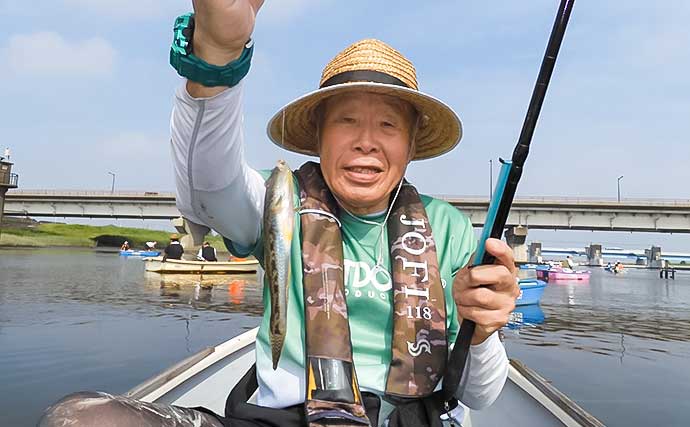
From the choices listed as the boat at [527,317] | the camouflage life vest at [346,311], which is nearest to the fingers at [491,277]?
the camouflage life vest at [346,311]

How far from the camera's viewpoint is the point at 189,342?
908 cm

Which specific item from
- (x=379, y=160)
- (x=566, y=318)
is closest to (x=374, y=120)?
(x=379, y=160)

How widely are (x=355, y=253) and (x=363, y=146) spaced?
1.71 ft

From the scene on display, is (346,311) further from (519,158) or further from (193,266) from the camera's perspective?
(193,266)

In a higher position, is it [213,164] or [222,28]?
[222,28]

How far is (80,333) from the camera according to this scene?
9.29 metres

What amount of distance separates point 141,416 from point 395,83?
1650 mm

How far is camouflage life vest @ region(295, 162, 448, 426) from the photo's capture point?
6.06ft

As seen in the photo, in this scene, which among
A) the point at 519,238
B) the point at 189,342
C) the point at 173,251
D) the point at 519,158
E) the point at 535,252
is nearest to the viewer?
the point at 519,158

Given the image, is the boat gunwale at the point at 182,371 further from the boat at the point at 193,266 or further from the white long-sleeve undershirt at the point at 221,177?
the boat at the point at 193,266

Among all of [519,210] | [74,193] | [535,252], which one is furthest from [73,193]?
[535,252]

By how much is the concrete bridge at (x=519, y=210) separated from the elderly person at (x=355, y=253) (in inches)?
1286

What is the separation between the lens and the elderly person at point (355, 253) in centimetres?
167

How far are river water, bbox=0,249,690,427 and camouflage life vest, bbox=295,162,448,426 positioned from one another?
4.65 meters
